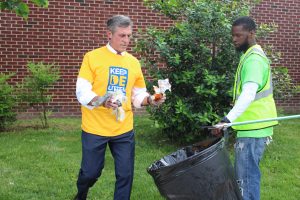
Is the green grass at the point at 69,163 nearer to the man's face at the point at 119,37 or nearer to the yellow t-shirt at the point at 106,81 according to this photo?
the yellow t-shirt at the point at 106,81

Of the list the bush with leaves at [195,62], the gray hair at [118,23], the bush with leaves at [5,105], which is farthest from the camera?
the bush with leaves at [5,105]

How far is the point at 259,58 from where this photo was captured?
331 cm

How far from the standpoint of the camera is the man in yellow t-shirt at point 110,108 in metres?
3.63

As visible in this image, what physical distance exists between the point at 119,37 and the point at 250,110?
1270mm

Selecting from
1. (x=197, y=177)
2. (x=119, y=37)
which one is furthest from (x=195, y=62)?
(x=197, y=177)

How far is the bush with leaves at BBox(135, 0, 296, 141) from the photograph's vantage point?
19.4 feet

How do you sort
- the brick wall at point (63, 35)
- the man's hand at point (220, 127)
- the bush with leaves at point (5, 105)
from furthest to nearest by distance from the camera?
the brick wall at point (63, 35) < the bush with leaves at point (5, 105) < the man's hand at point (220, 127)

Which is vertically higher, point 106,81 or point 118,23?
point 118,23

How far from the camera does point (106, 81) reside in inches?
144

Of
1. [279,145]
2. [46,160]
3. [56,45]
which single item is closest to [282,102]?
[279,145]

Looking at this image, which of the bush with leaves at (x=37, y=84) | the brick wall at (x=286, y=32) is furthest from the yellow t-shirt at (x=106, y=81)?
the brick wall at (x=286, y=32)

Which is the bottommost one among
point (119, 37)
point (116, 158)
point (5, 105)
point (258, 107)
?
point (5, 105)

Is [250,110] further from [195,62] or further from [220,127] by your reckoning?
[195,62]

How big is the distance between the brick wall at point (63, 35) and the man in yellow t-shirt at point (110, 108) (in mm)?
4774
